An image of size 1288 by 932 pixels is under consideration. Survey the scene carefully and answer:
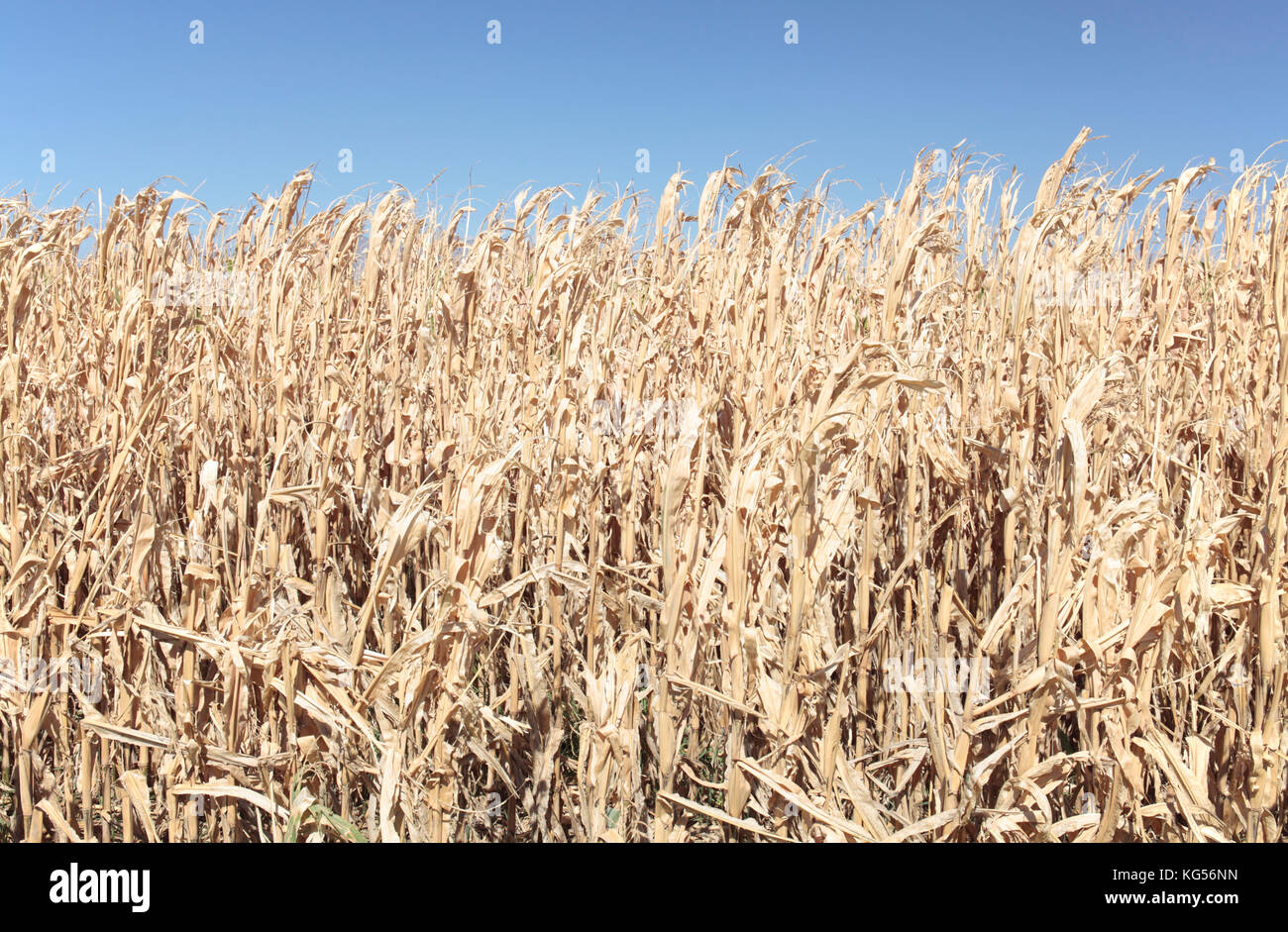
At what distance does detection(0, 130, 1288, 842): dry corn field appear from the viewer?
118 centimetres

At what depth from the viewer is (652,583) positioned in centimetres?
157

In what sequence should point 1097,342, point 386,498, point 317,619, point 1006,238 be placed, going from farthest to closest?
point 1006,238, point 1097,342, point 386,498, point 317,619

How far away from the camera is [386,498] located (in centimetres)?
Answer: 153

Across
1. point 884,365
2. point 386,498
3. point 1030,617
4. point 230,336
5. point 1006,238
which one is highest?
point 1006,238

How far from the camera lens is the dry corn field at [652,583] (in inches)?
46.3

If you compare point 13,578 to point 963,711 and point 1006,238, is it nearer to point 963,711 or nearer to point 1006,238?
point 963,711

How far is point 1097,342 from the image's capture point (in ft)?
6.74
